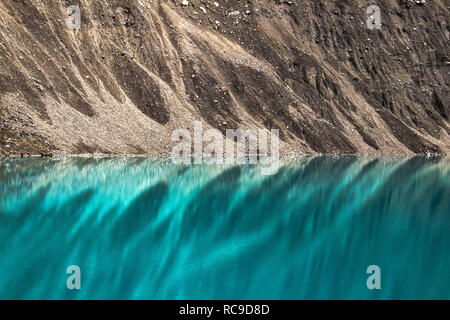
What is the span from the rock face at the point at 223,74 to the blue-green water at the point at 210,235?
14.2 m

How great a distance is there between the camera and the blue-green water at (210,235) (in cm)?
2173

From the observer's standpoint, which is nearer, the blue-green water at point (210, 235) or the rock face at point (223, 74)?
the blue-green water at point (210, 235)

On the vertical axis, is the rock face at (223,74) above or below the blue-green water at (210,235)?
above

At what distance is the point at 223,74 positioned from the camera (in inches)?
3620

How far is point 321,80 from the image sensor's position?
342 feet

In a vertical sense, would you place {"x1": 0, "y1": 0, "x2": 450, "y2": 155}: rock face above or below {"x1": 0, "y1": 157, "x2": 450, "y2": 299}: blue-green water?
above

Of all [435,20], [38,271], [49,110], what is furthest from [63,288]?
[435,20]

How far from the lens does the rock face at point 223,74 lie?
67.4m

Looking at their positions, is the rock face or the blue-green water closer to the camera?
the blue-green water

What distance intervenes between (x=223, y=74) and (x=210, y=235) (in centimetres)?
6355

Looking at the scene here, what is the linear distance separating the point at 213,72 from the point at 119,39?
13.5 m

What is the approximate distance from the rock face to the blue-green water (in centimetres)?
1421

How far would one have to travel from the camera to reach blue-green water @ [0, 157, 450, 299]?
2173cm

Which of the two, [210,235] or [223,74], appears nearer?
[210,235]
